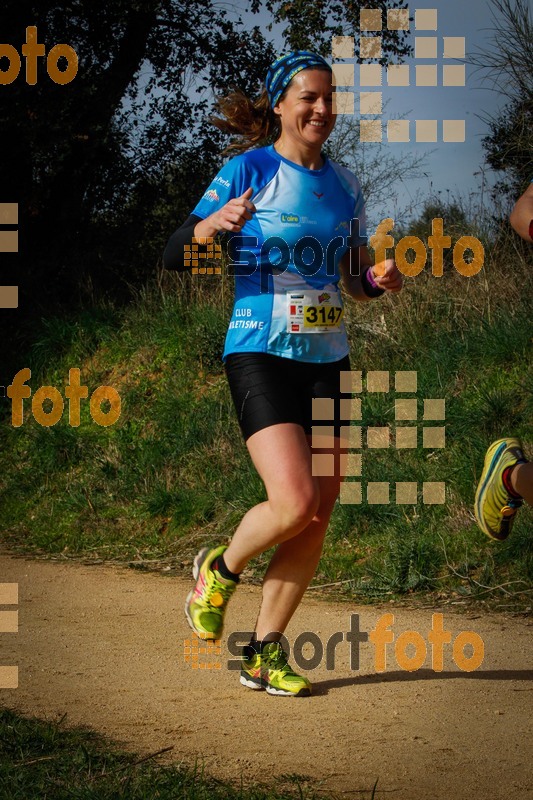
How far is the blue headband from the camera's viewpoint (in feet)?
13.7

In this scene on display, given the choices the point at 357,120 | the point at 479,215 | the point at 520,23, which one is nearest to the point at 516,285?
the point at 479,215

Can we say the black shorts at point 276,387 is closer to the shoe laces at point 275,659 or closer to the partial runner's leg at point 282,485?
the partial runner's leg at point 282,485

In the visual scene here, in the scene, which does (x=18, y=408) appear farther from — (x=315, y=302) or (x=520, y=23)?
(x=315, y=302)

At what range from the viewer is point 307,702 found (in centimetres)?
416

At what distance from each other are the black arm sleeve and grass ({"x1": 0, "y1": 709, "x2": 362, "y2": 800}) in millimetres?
1807

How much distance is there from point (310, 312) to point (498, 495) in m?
1.36

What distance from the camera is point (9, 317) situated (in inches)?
475

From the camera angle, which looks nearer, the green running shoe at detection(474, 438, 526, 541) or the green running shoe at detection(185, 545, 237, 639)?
the green running shoe at detection(185, 545, 237, 639)

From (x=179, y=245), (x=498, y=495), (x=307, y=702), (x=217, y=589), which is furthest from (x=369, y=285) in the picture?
(x=307, y=702)

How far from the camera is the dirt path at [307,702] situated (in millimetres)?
3396

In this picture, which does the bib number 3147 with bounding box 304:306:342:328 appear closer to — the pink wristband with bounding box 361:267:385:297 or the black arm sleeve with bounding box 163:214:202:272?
the pink wristband with bounding box 361:267:385:297

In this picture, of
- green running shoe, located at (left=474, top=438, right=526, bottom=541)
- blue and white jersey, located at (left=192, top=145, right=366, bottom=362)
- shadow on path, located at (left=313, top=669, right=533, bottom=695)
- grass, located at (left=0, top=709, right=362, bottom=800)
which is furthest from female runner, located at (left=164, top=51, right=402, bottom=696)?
green running shoe, located at (left=474, top=438, right=526, bottom=541)

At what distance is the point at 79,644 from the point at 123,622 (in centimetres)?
48

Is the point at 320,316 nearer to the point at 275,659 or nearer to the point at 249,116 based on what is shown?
the point at 249,116
